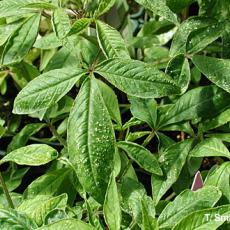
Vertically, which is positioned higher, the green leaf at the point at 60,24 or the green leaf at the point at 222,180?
the green leaf at the point at 60,24

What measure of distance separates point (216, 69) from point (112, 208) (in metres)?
0.32

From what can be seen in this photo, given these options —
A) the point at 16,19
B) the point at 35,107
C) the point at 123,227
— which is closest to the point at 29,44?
the point at 16,19

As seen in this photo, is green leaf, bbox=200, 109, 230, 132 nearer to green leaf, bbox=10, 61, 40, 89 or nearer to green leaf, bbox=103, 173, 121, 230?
green leaf, bbox=103, 173, 121, 230

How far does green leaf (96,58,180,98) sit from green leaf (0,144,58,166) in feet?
0.62

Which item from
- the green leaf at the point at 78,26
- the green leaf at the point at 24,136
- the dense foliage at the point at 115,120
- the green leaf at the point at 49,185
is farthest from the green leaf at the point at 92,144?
the green leaf at the point at 24,136

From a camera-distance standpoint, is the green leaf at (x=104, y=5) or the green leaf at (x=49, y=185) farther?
the green leaf at (x=49, y=185)

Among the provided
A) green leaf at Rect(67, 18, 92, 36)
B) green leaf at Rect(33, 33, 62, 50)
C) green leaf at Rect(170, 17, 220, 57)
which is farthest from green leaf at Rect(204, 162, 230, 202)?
green leaf at Rect(33, 33, 62, 50)

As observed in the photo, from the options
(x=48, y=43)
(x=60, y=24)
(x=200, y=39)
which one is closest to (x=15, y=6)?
(x=60, y=24)

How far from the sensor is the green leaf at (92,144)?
33.4 inches

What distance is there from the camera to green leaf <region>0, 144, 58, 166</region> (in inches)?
38.0

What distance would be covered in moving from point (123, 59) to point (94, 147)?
146mm

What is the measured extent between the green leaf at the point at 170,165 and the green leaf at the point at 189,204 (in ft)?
0.29

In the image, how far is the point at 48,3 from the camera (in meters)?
0.93

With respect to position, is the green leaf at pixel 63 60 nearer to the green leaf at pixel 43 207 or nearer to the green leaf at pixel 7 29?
the green leaf at pixel 7 29
